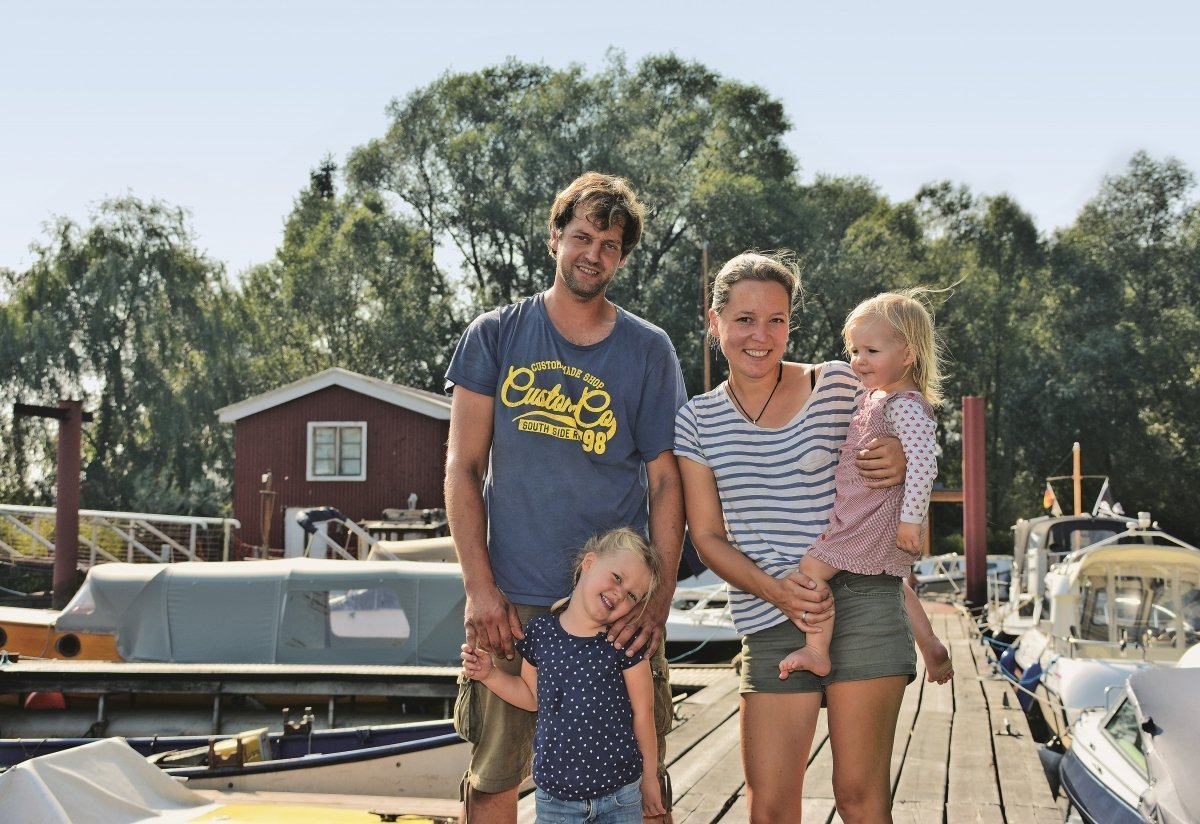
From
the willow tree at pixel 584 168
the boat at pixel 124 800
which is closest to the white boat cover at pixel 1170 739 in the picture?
the boat at pixel 124 800

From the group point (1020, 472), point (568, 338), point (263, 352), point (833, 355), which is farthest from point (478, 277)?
point (568, 338)

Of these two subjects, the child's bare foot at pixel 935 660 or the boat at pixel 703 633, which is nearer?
the child's bare foot at pixel 935 660

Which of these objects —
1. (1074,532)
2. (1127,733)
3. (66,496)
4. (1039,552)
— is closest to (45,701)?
(66,496)

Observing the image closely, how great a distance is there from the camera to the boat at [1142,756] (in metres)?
6.00

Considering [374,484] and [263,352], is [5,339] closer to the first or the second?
[263,352]

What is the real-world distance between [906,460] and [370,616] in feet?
34.8

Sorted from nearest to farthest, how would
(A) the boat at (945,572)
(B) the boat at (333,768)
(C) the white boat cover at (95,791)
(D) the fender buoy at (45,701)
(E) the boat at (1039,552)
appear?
(C) the white boat cover at (95,791), (B) the boat at (333,768), (D) the fender buoy at (45,701), (E) the boat at (1039,552), (A) the boat at (945,572)

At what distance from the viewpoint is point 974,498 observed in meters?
21.4

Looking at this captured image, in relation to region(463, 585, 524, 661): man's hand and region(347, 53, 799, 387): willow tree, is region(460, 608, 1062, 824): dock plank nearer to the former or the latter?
region(463, 585, 524, 661): man's hand

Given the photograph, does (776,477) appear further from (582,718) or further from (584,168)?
(584,168)

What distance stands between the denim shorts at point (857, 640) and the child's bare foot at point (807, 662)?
0.09m

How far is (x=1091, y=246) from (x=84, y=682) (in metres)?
38.4

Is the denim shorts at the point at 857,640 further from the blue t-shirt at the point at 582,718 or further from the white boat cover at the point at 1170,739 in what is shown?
the white boat cover at the point at 1170,739

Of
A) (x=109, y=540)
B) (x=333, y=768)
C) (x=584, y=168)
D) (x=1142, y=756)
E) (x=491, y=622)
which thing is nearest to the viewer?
(x=491, y=622)
